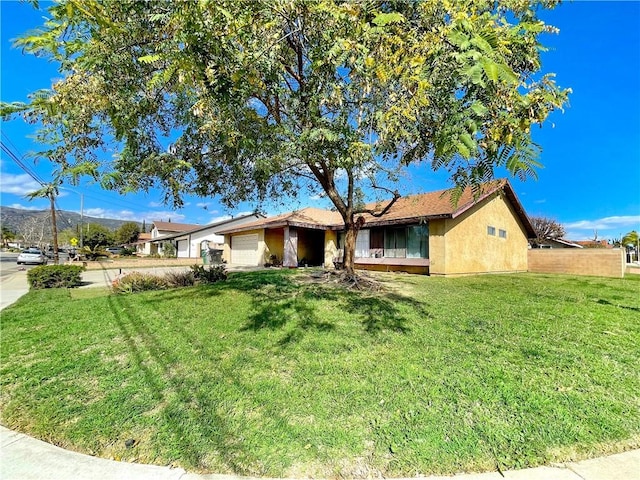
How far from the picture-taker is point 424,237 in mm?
16547

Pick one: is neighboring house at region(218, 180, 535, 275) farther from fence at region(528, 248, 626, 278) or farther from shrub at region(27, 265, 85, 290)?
shrub at region(27, 265, 85, 290)

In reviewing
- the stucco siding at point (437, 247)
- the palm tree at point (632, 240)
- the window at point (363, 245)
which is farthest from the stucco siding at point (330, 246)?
the palm tree at point (632, 240)

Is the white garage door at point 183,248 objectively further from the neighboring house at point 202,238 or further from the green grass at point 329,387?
the green grass at point 329,387

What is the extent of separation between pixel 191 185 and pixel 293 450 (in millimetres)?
7233

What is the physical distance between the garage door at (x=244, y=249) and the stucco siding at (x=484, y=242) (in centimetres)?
1389

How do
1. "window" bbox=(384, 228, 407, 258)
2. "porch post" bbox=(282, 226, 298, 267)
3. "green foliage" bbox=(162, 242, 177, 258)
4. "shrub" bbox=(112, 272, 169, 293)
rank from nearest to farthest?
"shrub" bbox=(112, 272, 169, 293) → "window" bbox=(384, 228, 407, 258) → "porch post" bbox=(282, 226, 298, 267) → "green foliage" bbox=(162, 242, 177, 258)

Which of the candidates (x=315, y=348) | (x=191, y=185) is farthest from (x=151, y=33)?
(x=315, y=348)

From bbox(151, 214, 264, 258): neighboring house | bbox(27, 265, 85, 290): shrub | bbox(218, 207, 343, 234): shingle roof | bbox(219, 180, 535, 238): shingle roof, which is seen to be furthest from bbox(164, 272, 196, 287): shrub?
bbox(151, 214, 264, 258): neighboring house

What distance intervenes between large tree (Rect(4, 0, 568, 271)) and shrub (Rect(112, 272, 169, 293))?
5.73 metres

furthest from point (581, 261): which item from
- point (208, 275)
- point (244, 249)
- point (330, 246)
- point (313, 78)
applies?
point (244, 249)

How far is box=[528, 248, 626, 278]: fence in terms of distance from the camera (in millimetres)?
18172

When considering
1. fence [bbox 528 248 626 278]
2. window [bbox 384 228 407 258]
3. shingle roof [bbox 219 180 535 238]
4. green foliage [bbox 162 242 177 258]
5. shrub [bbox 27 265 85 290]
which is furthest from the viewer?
green foliage [bbox 162 242 177 258]

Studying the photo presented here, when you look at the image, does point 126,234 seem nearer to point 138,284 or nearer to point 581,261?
point 138,284

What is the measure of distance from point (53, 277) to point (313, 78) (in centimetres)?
1377
